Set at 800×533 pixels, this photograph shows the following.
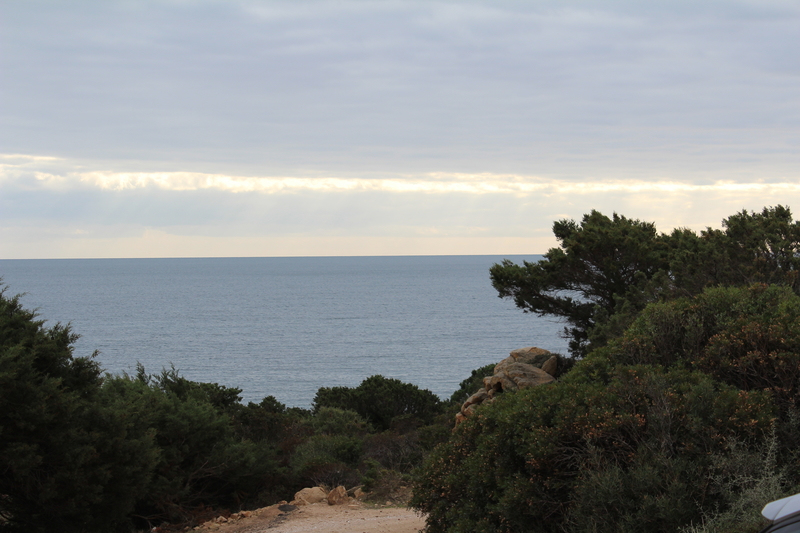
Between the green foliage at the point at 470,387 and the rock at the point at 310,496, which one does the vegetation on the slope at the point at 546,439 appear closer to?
the rock at the point at 310,496

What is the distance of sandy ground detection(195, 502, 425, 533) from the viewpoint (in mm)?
10430

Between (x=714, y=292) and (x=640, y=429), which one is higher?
(x=714, y=292)

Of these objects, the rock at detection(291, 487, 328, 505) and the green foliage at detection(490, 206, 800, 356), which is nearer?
the rock at detection(291, 487, 328, 505)

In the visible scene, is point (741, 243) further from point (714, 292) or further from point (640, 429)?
point (640, 429)

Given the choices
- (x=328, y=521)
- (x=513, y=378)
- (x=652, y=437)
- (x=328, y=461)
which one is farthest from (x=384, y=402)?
(x=652, y=437)

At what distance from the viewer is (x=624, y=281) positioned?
21.6 m

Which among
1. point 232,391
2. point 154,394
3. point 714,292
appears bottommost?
point 232,391

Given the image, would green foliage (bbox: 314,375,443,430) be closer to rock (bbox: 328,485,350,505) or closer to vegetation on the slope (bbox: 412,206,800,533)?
rock (bbox: 328,485,350,505)

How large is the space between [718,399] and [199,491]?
459 inches

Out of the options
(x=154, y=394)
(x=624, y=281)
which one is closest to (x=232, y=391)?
(x=154, y=394)

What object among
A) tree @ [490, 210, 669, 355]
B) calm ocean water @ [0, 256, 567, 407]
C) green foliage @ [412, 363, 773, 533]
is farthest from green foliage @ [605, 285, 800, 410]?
calm ocean water @ [0, 256, 567, 407]

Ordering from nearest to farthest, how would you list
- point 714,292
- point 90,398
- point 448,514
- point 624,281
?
point 448,514 < point 714,292 < point 90,398 < point 624,281

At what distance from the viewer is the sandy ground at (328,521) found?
10.4 meters

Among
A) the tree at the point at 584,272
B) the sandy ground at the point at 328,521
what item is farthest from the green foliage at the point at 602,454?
the tree at the point at 584,272
